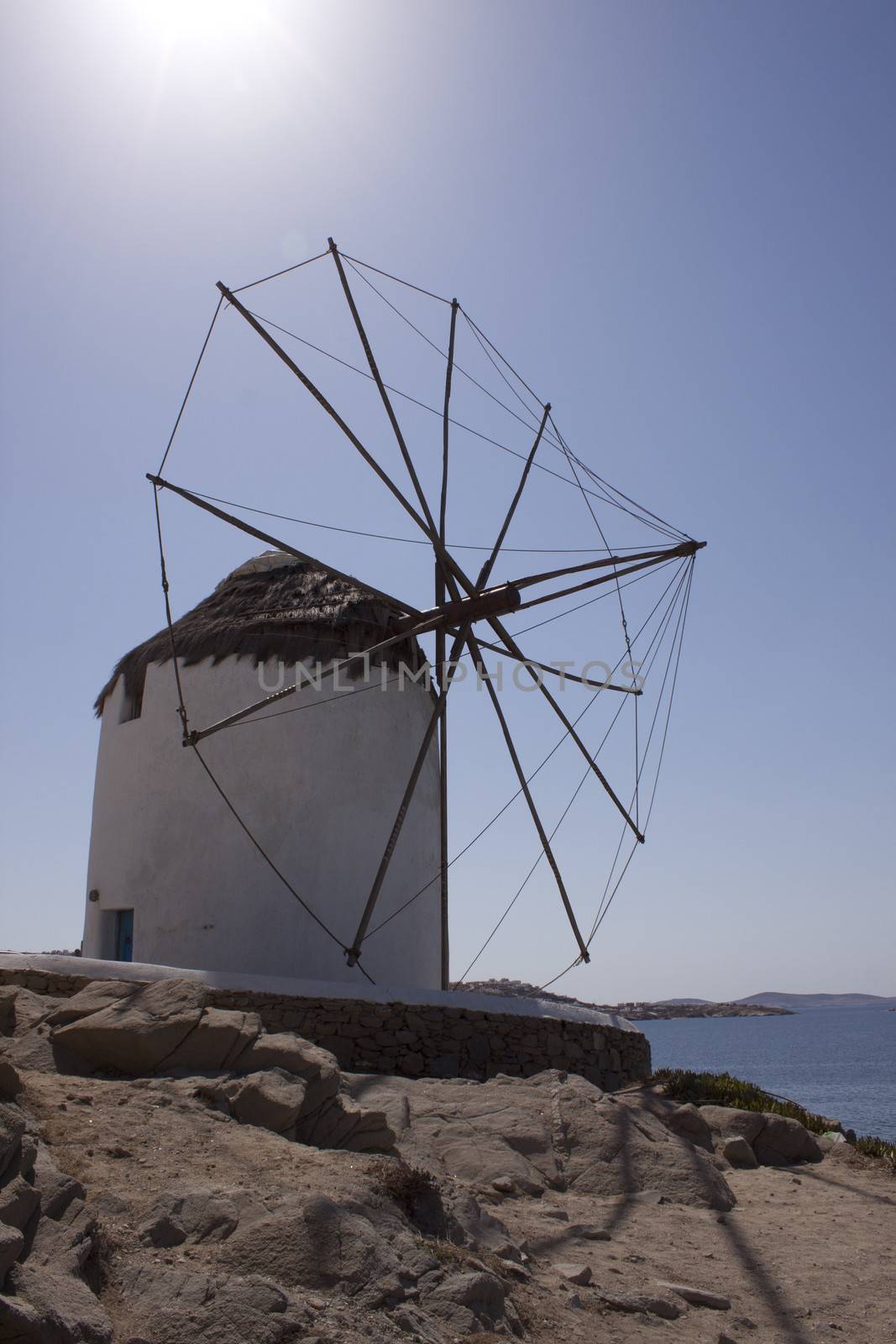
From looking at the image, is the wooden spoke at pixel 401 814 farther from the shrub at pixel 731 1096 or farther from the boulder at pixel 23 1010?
the shrub at pixel 731 1096

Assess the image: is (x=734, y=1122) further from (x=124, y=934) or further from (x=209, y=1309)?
(x=124, y=934)

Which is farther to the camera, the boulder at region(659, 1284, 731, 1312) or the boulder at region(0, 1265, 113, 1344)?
the boulder at region(659, 1284, 731, 1312)

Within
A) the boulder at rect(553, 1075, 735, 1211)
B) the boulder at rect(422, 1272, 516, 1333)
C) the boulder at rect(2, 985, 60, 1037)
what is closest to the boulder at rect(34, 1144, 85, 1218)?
the boulder at rect(422, 1272, 516, 1333)

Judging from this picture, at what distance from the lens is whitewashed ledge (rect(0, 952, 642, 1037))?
9.13 meters

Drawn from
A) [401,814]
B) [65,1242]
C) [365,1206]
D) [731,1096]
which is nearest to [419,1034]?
[401,814]

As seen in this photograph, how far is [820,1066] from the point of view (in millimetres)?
53250

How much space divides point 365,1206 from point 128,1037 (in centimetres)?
239

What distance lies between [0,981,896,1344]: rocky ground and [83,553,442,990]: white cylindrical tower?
12.2ft

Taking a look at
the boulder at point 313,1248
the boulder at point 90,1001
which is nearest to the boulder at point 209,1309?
the boulder at point 313,1248

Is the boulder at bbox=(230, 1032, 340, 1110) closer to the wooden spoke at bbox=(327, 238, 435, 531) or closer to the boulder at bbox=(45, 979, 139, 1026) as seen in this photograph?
the boulder at bbox=(45, 979, 139, 1026)

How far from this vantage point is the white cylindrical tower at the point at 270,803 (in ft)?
37.9

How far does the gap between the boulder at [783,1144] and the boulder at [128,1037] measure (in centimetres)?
513

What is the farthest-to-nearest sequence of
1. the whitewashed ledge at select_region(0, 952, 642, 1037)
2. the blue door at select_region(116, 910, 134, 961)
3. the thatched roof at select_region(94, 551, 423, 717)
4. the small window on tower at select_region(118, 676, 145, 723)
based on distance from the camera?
the small window on tower at select_region(118, 676, 145, 723) → the thatched roof at select_region(94, 551, 423, 717) → the blue door at select_region(116, 910, 134, 961) → the whitewashed ledge at select_region(0, 952, 642, 1037)

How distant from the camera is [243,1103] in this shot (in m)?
5.84
